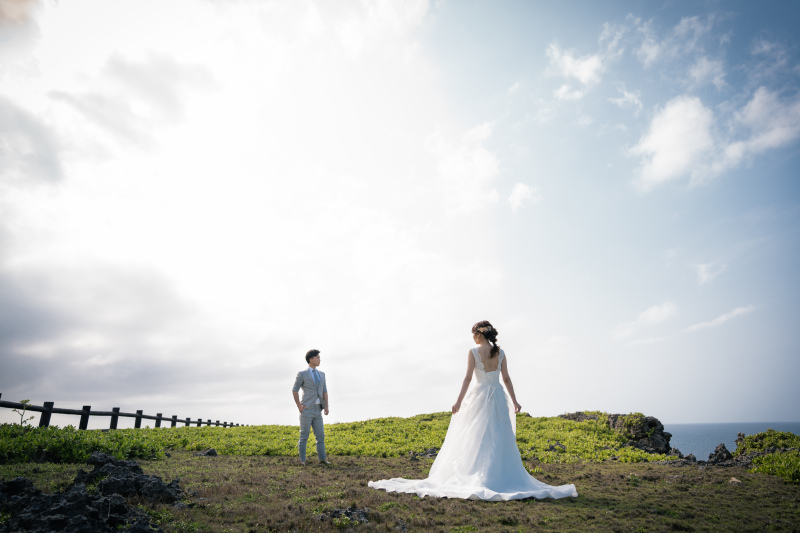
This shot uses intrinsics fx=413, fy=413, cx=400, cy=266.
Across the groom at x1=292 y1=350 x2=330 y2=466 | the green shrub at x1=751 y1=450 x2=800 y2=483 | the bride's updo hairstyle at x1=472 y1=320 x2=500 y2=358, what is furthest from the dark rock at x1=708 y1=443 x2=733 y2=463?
the groom at x1=292 y1=350 x2=330 y2=466

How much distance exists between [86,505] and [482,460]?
6.27 metres

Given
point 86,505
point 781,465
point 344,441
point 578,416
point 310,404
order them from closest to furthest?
point 86,505 < point 781,465 < point 310,404 < point 344,441 < point 578,416

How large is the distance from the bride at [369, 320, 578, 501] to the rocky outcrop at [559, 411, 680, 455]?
43.4 feet

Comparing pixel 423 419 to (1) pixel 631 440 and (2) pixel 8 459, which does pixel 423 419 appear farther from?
(2) pixel 8 459

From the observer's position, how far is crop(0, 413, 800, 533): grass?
5805mm

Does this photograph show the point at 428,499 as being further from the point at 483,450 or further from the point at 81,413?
the point at 81,413

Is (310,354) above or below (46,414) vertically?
above

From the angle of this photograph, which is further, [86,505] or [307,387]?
[307,387]

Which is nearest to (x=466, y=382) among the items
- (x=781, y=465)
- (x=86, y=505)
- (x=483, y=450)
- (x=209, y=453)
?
(x=483, y=450)

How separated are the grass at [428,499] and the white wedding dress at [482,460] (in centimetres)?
33

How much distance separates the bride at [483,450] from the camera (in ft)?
25.1

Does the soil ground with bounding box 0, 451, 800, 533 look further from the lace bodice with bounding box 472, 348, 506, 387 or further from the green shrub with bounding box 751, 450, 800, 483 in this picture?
the lace bodice with bounding box 472, 348, 506, 387

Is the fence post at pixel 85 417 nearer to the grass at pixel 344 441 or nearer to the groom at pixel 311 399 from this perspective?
the grass at pixel 344 441

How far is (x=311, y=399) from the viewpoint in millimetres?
11648
